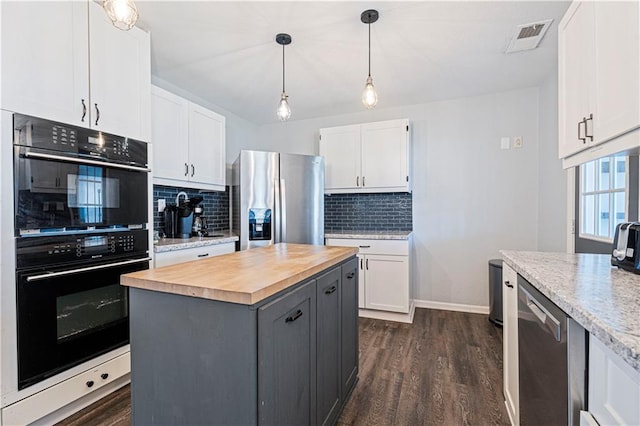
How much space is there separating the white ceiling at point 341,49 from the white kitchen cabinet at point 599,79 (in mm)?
633

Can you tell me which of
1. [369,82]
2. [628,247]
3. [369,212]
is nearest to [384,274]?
[369,212]

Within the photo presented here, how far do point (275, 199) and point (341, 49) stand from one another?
162 cm

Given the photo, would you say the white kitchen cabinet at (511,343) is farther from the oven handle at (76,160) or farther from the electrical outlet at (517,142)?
the oven handle at (76,160)

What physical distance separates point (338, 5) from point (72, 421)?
2.90 m

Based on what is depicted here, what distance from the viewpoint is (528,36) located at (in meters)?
2.16

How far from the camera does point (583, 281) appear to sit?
107cm

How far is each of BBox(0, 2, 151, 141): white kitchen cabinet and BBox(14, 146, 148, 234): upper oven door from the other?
238 millimetres

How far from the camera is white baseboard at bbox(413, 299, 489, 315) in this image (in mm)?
3398

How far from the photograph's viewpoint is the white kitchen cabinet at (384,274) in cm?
312

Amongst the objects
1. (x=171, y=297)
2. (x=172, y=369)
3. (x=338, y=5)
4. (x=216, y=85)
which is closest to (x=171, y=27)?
(x=216, y=85)

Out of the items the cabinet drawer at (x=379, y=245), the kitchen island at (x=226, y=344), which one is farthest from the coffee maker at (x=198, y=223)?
the kitchen island at (x=226, y=344)

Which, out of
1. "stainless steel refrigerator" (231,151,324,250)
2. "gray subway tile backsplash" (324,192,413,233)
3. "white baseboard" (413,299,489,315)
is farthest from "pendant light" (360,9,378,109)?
"white baseboard" (413,299,489,315)

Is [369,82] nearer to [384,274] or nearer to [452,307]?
[384,274]

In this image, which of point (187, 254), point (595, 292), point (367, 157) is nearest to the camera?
point (595, 292)
